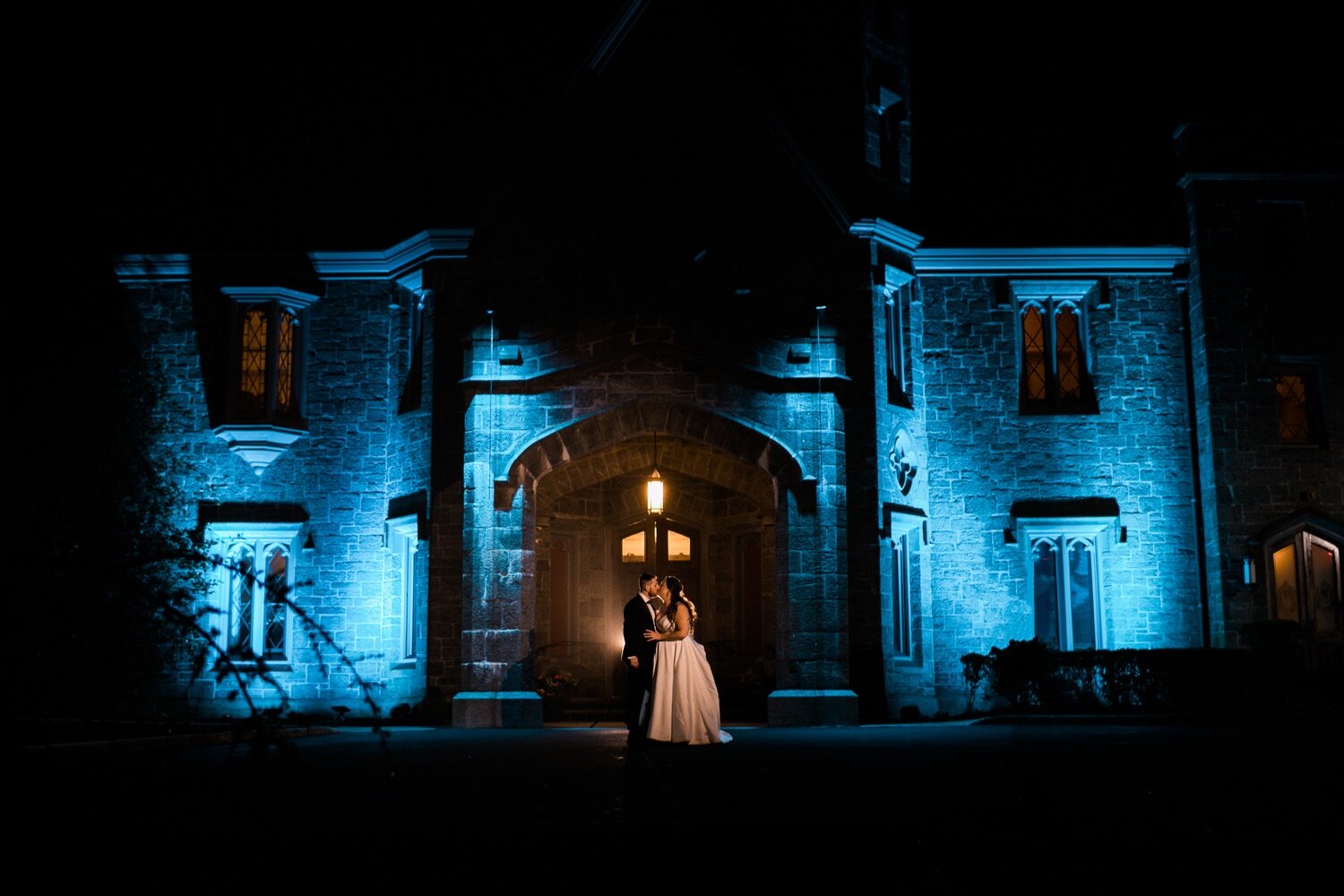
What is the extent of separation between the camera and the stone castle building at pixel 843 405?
2123cm

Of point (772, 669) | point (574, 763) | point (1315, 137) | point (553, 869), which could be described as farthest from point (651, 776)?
point (1315, 137)

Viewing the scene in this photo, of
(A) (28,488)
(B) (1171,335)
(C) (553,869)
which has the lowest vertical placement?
(C) (553,869)

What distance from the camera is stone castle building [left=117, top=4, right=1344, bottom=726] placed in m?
21.2

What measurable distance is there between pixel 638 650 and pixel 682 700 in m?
0.80

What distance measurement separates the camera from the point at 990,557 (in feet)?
73.4

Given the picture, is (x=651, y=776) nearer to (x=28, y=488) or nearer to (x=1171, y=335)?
(x=28, y=488)

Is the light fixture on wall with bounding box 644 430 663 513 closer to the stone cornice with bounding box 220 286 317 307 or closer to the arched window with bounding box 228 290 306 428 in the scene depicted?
the arched window with bounding box 228 290 306 428

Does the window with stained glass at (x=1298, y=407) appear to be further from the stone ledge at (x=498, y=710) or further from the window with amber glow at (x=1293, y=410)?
the stone ledge at (x=498, y=710)

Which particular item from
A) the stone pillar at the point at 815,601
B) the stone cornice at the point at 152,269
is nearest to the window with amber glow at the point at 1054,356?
the stone pillar at the point at 815,601

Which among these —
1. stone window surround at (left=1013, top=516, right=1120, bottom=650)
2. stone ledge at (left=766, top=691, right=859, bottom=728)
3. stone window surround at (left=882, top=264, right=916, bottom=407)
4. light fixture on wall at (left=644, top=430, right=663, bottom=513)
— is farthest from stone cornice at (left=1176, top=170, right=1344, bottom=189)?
stone ledge at (left=766, top=691, right=859, bottom=728)

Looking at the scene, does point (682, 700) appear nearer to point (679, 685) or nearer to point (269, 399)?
point (679, 685)

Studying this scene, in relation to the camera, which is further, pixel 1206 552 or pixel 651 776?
pixel 1206 552

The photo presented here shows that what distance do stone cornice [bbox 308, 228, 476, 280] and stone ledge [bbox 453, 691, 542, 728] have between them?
7020 mm

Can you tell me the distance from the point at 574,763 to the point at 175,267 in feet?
45.8
